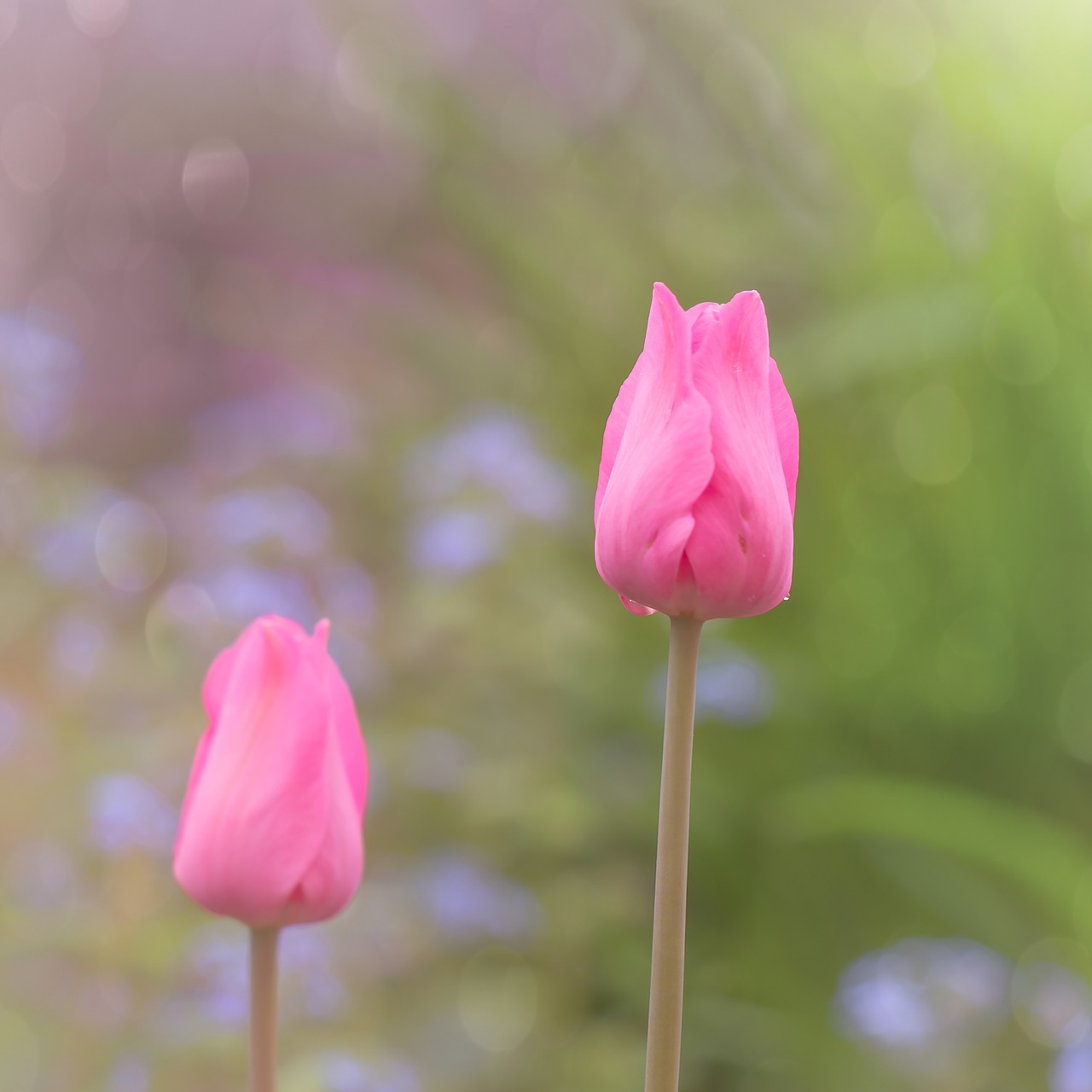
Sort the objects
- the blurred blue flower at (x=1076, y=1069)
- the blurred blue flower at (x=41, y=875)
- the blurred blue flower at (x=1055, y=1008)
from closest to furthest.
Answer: the blurred blue flower at (x=1076, y=1069), the blurred blue flower at (x=1055, y=1008), the blurred blue flower at (x=41, y=875)

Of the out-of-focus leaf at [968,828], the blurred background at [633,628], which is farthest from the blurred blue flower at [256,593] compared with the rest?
the out-of-focus leaf at [968,828]

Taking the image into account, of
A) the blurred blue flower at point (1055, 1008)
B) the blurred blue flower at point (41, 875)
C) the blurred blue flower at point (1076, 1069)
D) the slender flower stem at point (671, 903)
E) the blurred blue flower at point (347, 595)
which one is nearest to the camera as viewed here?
the slender flower stem at point (671, 903)

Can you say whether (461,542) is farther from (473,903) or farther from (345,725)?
(345,725)

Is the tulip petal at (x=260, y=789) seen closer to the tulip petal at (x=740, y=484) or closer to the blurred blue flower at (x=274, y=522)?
the tulip petal at (x=740, y=484)

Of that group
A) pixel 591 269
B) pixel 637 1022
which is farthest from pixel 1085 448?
pixel 637 1022

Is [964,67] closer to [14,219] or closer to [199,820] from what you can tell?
[199,820]

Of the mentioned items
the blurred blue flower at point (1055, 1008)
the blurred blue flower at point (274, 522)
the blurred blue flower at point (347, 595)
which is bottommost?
the blurred blue flower at point (1055, 1008)

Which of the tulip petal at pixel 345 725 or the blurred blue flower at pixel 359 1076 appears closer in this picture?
the tulip petal at pixel 345 725
